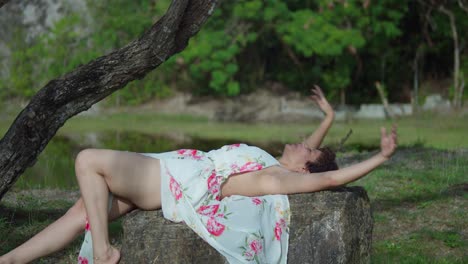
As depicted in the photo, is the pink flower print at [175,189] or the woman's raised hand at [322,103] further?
the woman's raised hand at [322,103]

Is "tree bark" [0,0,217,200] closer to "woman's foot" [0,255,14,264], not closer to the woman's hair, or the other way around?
"woman's foot" [0,255,14,264]

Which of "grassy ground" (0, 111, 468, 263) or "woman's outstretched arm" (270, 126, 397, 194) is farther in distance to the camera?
"grassy ground" (0, 111, 468, 263)

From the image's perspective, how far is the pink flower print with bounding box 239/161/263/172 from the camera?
407 cm

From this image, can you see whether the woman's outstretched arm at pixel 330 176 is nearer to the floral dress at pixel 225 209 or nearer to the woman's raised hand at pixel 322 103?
the floral dress at pixel 225 209

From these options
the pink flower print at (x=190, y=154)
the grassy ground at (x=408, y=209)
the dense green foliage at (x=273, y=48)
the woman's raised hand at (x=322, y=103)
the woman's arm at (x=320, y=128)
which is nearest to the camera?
the pink flower print at (x=190, y=154)

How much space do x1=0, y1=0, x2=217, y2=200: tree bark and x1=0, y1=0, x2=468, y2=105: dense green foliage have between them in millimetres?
11063

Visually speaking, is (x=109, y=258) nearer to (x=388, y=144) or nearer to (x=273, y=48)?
(x=388, y=144)

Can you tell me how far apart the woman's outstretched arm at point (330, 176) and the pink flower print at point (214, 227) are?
14.1 inches

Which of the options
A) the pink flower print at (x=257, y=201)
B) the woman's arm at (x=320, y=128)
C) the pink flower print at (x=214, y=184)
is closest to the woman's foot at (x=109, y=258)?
the pink flower print at (x=214, y=184)

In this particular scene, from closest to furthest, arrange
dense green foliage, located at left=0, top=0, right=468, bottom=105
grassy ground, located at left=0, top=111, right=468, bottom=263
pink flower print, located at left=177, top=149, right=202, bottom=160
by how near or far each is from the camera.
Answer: pink flower print, located at left=177, top=149, right=202, bottom=160, grassy ground, located at left=0, top=111, right=468, bottom=263, dense green foliage, located at left=0, top=0, right=468, bottom=105

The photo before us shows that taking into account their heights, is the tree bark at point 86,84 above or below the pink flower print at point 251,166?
above

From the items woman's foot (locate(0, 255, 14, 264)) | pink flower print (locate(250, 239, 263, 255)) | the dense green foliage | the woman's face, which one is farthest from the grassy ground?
the dense green foliage

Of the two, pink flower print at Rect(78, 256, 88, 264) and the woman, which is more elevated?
the woman

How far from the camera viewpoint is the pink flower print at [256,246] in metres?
3.87
